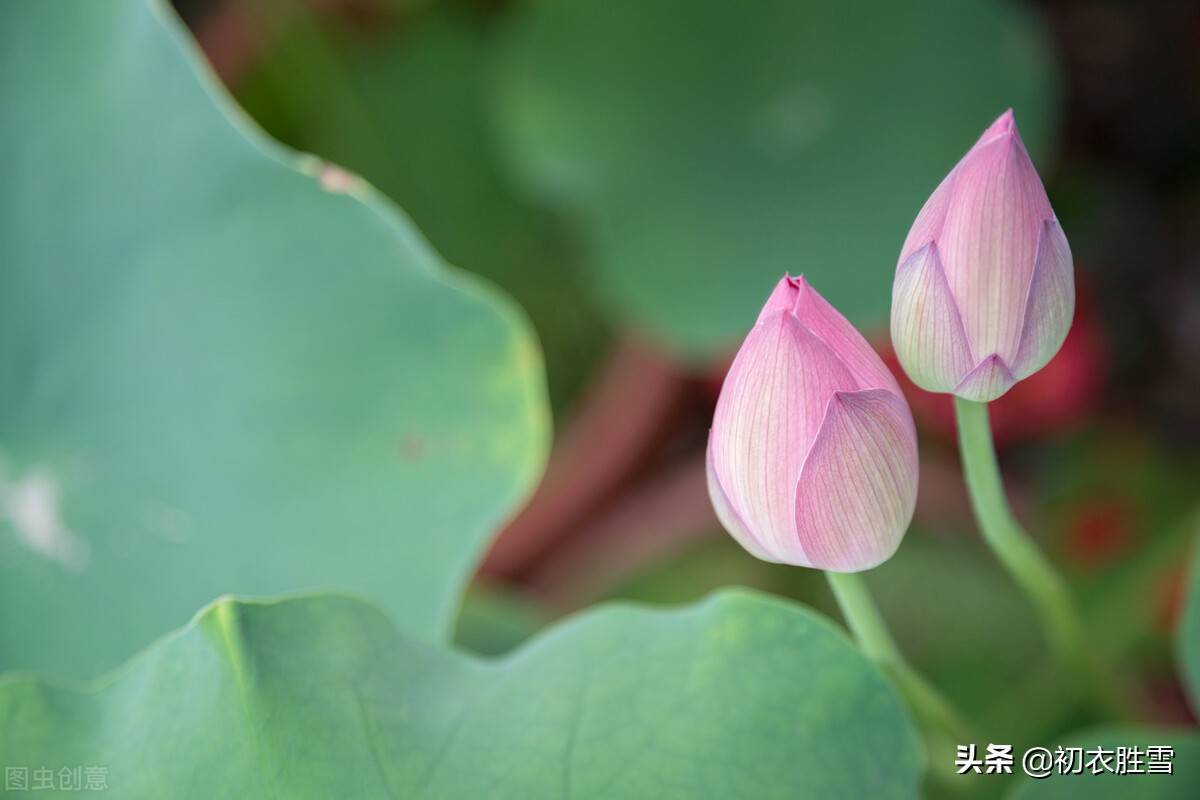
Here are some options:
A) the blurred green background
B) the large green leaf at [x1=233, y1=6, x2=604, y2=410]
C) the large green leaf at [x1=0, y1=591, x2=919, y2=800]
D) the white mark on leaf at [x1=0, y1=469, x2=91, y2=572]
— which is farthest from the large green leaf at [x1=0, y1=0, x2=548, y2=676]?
the large green leaf at [x1=233, y1=6, x2=604, y2=410]

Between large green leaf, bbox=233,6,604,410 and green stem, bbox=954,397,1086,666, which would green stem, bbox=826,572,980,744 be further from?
large green leaf, bbox=233,6,604,410

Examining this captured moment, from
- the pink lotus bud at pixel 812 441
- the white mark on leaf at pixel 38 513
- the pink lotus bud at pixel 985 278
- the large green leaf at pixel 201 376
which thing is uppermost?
the pink lotus bud at pixel 985 278

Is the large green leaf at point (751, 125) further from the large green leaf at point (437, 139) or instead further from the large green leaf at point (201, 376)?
the large green leaf at point (201, 376)

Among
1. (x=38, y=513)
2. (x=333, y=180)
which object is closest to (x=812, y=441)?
(x=333, y=180)

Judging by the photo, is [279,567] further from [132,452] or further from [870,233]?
[870,233]

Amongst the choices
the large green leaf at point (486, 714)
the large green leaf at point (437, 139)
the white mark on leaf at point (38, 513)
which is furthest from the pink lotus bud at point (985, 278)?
the large green leaf at point (437, 139)

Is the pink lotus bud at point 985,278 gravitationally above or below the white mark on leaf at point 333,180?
above
